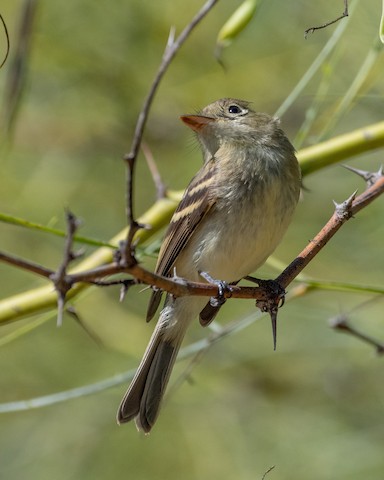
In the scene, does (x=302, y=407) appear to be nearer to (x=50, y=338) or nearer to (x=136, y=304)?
(x=136, y=304)

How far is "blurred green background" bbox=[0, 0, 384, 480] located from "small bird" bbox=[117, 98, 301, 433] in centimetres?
54

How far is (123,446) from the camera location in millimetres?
3688

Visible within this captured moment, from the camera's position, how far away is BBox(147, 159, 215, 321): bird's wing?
2527mm

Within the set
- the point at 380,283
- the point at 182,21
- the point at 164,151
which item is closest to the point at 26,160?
the point at 164,151

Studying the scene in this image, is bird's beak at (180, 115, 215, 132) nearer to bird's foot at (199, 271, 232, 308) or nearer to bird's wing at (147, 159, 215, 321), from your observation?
bird's wing at (147, 159, 215, 321)

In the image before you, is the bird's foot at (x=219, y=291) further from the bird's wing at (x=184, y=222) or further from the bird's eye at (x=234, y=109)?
the bird's eye at (x=234, y=109)

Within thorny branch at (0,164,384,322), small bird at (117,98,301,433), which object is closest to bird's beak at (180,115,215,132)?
small bird at (117,98,301,433)

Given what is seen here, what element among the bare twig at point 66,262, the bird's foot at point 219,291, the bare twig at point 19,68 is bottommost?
the bird's foot at point 219,291

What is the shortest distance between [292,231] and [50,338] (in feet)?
3.79

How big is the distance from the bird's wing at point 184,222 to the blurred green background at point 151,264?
2.46ft

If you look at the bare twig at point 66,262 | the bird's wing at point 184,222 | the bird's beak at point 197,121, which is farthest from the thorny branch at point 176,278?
the bird's beak at point 197,121

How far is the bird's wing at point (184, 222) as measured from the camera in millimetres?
2527

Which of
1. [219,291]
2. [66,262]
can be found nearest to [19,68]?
[219,291]

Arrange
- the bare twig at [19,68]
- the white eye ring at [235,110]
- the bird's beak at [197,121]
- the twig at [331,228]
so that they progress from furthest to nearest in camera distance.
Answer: the white eye ring at [235,110] < the bird's beak at [197,121] < the bare twig at [19,68] < the twig at [331,228]
